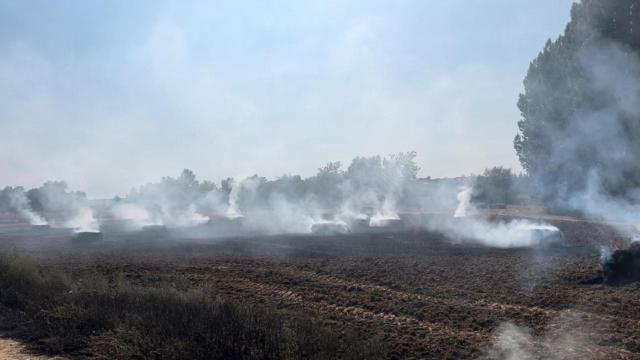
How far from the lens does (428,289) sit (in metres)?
16.7

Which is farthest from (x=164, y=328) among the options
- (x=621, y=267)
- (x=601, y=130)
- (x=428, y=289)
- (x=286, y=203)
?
(x=286, y=203)

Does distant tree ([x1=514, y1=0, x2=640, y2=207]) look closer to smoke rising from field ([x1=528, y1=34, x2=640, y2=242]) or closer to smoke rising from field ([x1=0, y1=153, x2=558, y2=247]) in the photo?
smoke rising from field ([x1=528, y1=34, x2=640, y2=242])

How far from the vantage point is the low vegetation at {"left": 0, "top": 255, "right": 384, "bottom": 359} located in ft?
31.7

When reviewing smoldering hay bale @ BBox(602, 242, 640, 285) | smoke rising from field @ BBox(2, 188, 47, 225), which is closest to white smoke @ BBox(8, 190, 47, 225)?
smoke rising from field @ BBox(2, 188, 47, 225)

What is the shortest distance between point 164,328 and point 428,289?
9.02 m

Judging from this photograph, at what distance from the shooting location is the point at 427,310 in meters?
13.9

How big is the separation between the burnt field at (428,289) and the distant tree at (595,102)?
13.0 ft

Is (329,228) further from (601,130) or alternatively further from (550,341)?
(550,341)

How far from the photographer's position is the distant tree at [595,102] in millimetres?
21781

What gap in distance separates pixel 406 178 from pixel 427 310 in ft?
274

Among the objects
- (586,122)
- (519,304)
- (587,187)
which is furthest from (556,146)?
(519,304)

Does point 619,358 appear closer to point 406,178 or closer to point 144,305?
point 144,305

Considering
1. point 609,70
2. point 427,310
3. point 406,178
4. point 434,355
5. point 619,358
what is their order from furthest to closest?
point 406,178, point 609,70, point 427,310, point 434,355, point 619,358

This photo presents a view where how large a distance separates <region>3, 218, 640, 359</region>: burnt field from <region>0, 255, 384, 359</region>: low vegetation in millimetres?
1375
